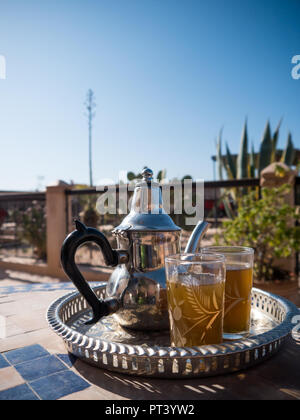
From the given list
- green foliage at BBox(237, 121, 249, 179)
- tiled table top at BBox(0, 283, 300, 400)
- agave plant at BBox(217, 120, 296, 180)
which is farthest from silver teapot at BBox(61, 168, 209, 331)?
green foliage at BBox(237, 121, 249, 179)

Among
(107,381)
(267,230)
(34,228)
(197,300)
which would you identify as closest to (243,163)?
(267,230)

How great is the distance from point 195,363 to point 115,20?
5.10 metres

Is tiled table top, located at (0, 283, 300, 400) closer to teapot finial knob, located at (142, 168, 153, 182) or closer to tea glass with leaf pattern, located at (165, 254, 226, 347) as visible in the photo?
tea glass with leaf pattern, located at (165, 254, 226, 347)

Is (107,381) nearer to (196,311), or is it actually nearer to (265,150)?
(196,311)

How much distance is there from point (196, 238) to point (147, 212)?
0.15 m

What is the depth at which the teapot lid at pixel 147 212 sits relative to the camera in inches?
29.0

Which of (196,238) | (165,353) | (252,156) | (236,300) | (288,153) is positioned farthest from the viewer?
(288,153)

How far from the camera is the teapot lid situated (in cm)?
74

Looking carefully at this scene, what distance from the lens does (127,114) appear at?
11.2 m

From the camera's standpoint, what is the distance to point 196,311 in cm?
55

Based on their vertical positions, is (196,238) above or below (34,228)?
above
